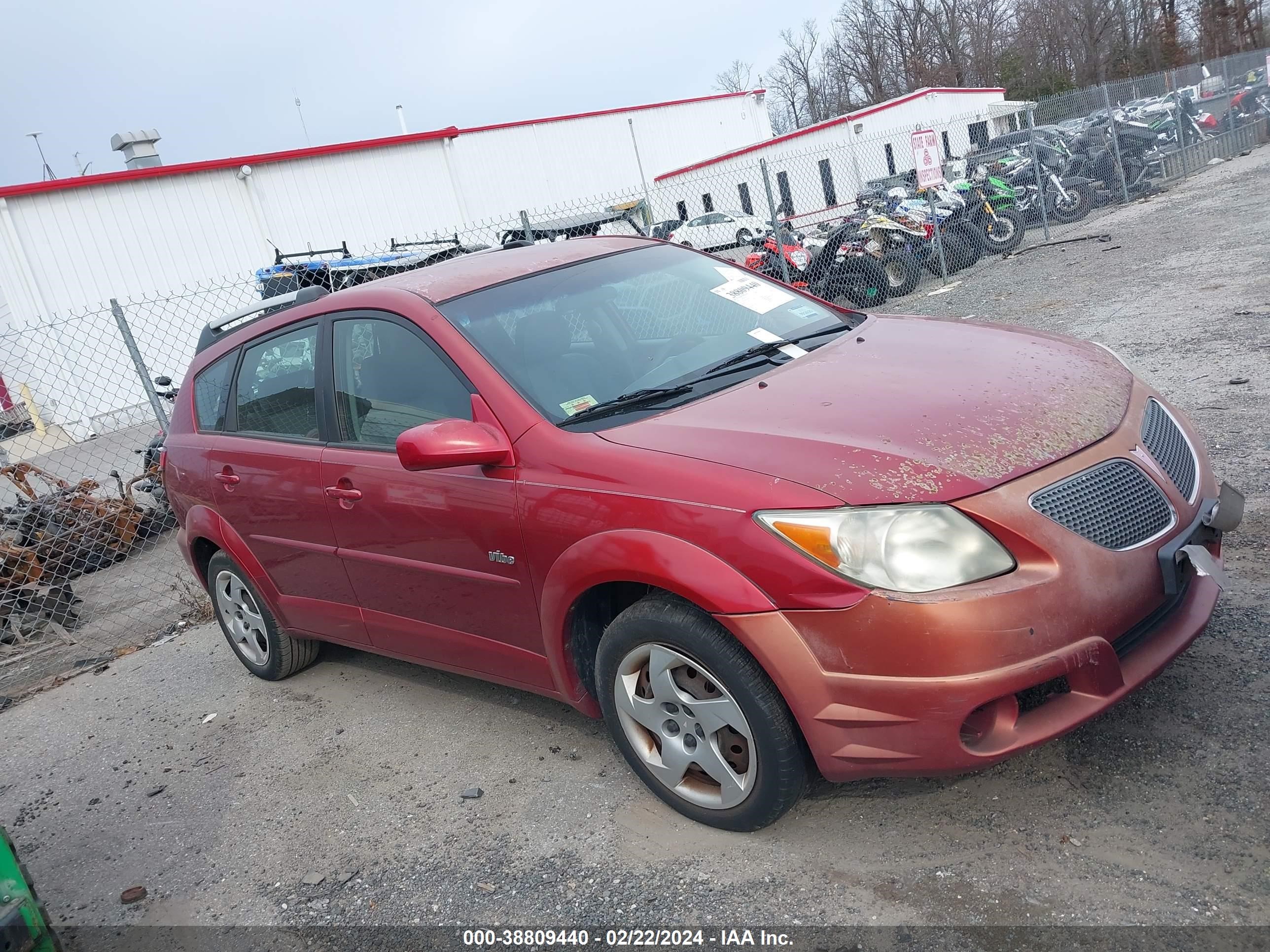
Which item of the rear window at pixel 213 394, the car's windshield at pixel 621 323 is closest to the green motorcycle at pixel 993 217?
the car's windshield at pixel 621 323

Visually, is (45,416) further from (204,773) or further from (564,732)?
(564,732)

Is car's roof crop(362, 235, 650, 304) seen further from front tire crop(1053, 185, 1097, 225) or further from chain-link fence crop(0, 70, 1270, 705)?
front tire crop(1053, 185, 1097, 225)

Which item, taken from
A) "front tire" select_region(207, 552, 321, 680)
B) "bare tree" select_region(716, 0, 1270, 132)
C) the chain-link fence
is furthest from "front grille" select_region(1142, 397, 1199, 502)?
"bare tree" select_region(716, 0, 1270, 132)

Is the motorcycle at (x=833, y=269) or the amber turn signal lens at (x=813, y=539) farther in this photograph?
the motorcycle at (x=833, y=269)

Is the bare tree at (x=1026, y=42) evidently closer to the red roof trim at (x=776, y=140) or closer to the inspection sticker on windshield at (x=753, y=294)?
the red roof trim at (x=776, y=140)

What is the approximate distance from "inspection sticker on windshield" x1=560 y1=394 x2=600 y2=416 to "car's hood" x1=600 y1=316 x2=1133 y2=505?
8.0 inches

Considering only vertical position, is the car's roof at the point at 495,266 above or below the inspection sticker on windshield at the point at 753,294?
above

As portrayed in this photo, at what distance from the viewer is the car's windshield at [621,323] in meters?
3.27

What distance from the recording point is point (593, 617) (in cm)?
313

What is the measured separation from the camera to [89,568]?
8.20 m

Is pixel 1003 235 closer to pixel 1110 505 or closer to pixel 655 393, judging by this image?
pixel 655 393

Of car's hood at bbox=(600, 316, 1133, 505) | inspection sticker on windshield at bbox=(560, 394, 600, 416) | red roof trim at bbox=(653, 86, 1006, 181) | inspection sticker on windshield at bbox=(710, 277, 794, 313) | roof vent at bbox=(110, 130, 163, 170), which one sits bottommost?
car's hood at bbox=(600, 316, 1133, 505)

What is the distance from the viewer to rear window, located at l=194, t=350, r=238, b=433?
460cm

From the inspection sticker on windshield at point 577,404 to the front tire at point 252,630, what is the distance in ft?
7.33
